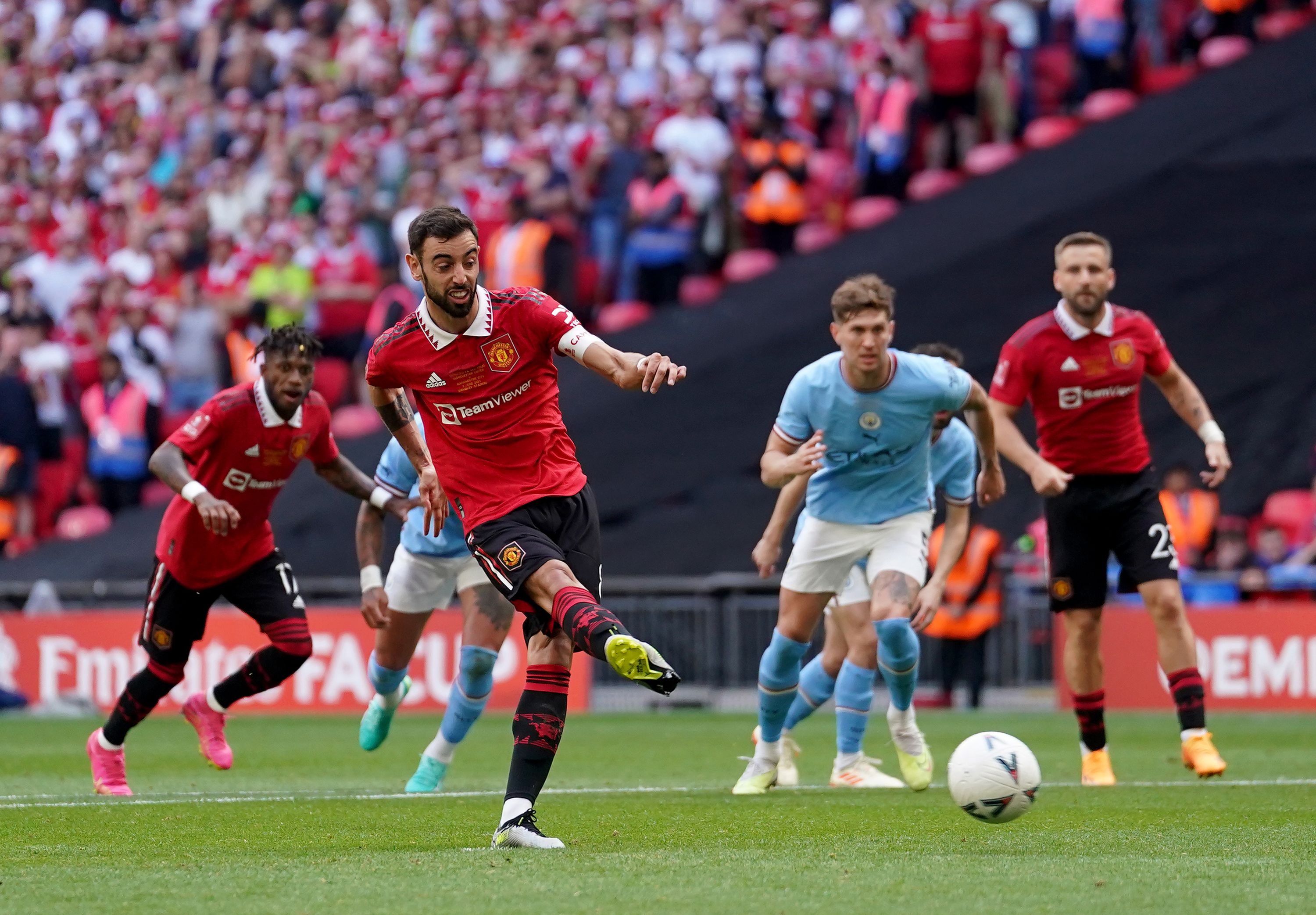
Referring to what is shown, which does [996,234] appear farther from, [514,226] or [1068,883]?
[1068,883]

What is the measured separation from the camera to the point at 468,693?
9734 millimetres

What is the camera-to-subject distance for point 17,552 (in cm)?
2138

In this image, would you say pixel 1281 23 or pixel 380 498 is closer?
pixel 380 498

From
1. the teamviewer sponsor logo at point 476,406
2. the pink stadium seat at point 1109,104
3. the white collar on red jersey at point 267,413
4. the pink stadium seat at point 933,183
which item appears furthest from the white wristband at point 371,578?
the pink stadium seat at point 1109,104

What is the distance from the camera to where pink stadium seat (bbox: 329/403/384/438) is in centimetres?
2061

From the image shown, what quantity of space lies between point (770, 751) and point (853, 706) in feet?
2.25

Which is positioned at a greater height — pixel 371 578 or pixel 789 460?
pixel 789 460

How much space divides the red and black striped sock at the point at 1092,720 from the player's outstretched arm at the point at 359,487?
3.45m

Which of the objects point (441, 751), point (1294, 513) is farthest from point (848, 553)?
point (1294, 513)

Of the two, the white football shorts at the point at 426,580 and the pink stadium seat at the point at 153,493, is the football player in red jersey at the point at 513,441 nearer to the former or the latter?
the white football shorts at the point at 426,580

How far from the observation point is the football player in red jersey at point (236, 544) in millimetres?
9742

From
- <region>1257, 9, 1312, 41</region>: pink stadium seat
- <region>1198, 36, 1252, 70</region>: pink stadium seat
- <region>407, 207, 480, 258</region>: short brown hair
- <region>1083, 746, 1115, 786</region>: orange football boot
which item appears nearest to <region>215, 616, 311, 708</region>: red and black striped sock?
<region>407, 207, 480, 258</region>: short brown hair

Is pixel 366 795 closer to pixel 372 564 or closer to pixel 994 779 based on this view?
pixel 372 564

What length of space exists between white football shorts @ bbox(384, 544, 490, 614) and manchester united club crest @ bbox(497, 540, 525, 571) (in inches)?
121
